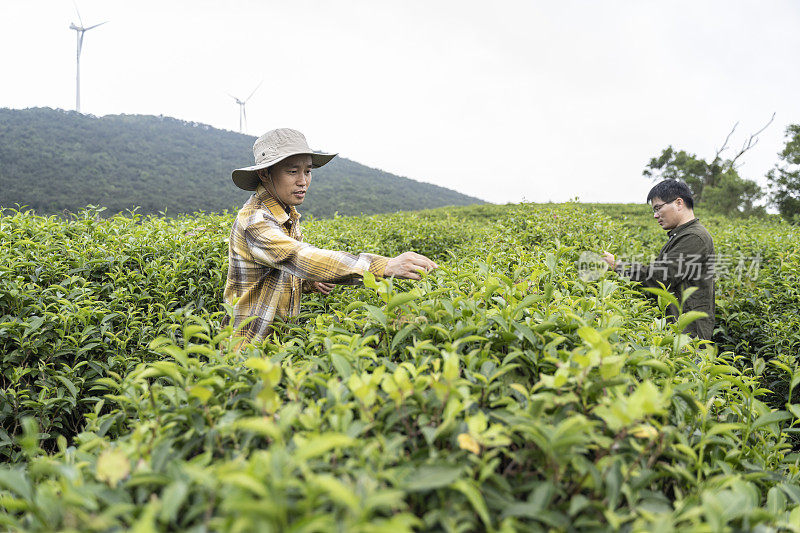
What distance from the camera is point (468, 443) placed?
94cm

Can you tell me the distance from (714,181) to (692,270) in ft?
81.2

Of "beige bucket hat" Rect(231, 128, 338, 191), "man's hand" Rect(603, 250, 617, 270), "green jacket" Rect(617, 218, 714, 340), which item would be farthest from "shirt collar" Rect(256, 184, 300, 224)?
"green jacket" Rect(617, 218, 714, 340)

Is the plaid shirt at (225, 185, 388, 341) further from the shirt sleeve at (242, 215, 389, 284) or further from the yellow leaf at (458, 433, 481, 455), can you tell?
the yellow leaf at (458, 433, 481, 455)

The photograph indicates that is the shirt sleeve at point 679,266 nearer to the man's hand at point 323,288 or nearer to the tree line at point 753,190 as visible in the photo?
the man's hand at point 323,288

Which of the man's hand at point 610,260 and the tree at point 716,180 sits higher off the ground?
the tree at point 716,180

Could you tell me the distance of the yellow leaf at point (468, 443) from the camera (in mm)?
926

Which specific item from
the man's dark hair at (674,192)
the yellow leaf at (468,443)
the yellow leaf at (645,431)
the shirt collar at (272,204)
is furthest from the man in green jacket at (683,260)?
the yellow leaf at (468,443)

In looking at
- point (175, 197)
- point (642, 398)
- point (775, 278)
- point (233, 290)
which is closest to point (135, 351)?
point (233, 290)

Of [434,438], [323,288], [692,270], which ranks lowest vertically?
[434,438]

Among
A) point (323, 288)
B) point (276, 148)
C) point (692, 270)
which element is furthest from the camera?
point (692, 270)

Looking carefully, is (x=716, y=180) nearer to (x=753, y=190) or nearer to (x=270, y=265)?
(x=753, y=190)

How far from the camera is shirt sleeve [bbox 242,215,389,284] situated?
2.05 m

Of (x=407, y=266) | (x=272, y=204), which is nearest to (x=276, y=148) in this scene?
(x=272, y=204)

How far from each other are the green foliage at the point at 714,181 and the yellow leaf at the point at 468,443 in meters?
20.5
